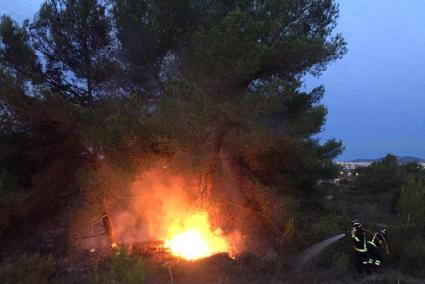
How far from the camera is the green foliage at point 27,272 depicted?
8.87 metres

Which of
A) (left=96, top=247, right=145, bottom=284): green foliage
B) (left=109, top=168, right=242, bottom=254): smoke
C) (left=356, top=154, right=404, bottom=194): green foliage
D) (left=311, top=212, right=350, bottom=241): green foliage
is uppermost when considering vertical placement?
(left=356, top=154, right=404, bottom=194): green foliage

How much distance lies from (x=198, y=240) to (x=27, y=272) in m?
8.62

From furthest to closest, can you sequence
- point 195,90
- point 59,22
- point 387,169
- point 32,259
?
point 387,169 < point 59,22 < point 195,90 < point 32,259

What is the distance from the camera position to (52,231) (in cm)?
1808

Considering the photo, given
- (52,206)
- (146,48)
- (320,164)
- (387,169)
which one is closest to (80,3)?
(146,48)

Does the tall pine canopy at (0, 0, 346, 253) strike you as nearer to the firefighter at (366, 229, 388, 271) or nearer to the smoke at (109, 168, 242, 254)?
the smoke at (109, 168, 242, 254)

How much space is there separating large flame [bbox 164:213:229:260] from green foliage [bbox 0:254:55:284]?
745 centimetres

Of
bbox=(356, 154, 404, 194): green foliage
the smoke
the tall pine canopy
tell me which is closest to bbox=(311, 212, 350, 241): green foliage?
the tall pine canopy

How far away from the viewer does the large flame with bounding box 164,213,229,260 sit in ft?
55.6

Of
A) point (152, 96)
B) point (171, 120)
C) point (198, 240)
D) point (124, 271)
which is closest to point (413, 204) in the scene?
point (198, 240)

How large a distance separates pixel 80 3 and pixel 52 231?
8463mm

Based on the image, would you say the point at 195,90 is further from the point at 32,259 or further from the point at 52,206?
the point at 52,206

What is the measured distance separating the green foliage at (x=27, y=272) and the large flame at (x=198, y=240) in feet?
24.5

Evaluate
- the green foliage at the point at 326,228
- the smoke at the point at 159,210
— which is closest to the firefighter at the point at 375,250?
the green foliage at the point at 326,228
